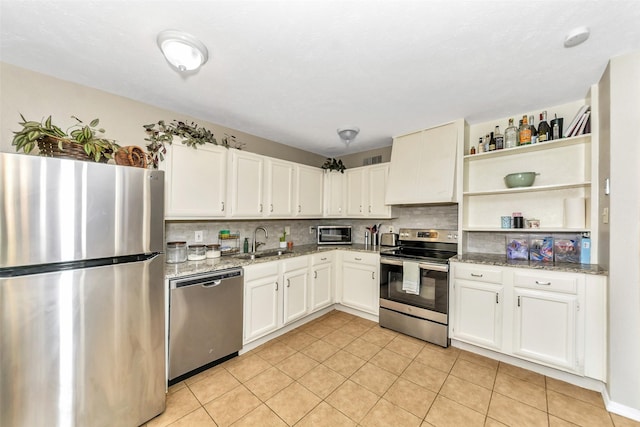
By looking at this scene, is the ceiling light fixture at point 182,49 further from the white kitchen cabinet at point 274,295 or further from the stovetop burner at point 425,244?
the stovetop burner at point 425,244

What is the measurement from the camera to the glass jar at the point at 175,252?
2381mm

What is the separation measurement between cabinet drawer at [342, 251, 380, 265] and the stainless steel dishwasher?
5.12ft

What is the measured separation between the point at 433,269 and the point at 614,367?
133 cm

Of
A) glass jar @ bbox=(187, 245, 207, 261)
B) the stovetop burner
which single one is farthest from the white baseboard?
glass jar @ bbox=(187, 245, 207, 261)

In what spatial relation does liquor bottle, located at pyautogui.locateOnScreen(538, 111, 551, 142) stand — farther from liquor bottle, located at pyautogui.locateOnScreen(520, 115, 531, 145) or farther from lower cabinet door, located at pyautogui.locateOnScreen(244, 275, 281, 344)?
lower cabinet door, located at pyautogui.locateOnScreen(244, 275, 281, 344)

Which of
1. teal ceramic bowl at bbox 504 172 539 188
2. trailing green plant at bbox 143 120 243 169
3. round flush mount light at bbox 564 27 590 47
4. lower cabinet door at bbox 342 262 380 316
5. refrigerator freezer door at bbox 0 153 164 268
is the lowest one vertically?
lower cabinet door at bbox 342 262 380 316

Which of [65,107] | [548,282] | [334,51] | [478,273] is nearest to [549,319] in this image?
[548,282]

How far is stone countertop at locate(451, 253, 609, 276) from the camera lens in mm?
1992

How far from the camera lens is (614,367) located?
174 centimetres

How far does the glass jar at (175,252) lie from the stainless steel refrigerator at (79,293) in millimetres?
757

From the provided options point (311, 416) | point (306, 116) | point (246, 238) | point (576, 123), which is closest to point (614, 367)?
point (576, 123)

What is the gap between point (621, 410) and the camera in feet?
5.60

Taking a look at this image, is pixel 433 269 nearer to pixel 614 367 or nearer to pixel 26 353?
pixel 614 367

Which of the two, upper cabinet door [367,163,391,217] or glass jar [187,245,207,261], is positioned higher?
upper cabinet door [367,163,391,217]
